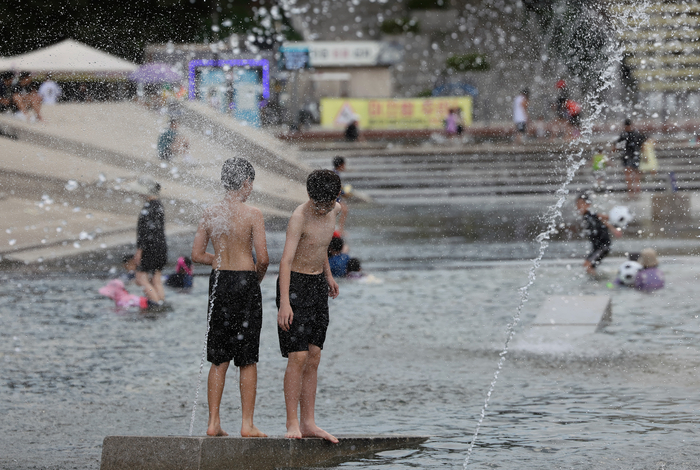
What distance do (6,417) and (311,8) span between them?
117ft

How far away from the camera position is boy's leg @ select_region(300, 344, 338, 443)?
5.11 metres

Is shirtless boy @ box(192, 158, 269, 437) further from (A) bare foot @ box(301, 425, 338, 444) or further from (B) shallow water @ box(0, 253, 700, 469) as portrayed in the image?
(B) shallow water @ box(0, 253, 700, 469)

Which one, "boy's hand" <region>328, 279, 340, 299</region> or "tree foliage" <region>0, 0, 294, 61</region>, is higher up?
"tree foliage" <region>0, 0, 294, 61</region>

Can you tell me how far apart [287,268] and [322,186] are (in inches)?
17.9

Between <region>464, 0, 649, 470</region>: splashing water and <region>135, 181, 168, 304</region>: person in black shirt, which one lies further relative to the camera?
<region>135, 181, 168, 304</region>: person in black shirt

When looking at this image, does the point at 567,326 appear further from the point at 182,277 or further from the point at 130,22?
the point at 130,22

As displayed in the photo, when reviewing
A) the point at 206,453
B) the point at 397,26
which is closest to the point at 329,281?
the point at 206,453

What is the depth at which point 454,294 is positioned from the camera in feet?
33.9

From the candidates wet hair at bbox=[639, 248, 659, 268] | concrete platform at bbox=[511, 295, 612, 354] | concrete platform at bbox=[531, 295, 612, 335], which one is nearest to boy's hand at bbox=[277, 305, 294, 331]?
concrete platform at bbox=[511, 295, 612, 354]

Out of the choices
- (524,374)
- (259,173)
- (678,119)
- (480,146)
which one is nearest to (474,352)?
(524,374)

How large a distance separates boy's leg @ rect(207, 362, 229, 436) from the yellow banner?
26.1m

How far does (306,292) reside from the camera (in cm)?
507

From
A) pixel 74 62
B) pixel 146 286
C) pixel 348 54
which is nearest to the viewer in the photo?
pixel 146 286

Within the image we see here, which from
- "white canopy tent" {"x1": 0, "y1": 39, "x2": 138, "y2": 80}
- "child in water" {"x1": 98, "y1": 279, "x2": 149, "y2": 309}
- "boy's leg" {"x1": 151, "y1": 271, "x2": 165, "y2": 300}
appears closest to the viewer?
"child in water" {"x1": 98, "y1": 279, "x2": 149, "y2": 309}
